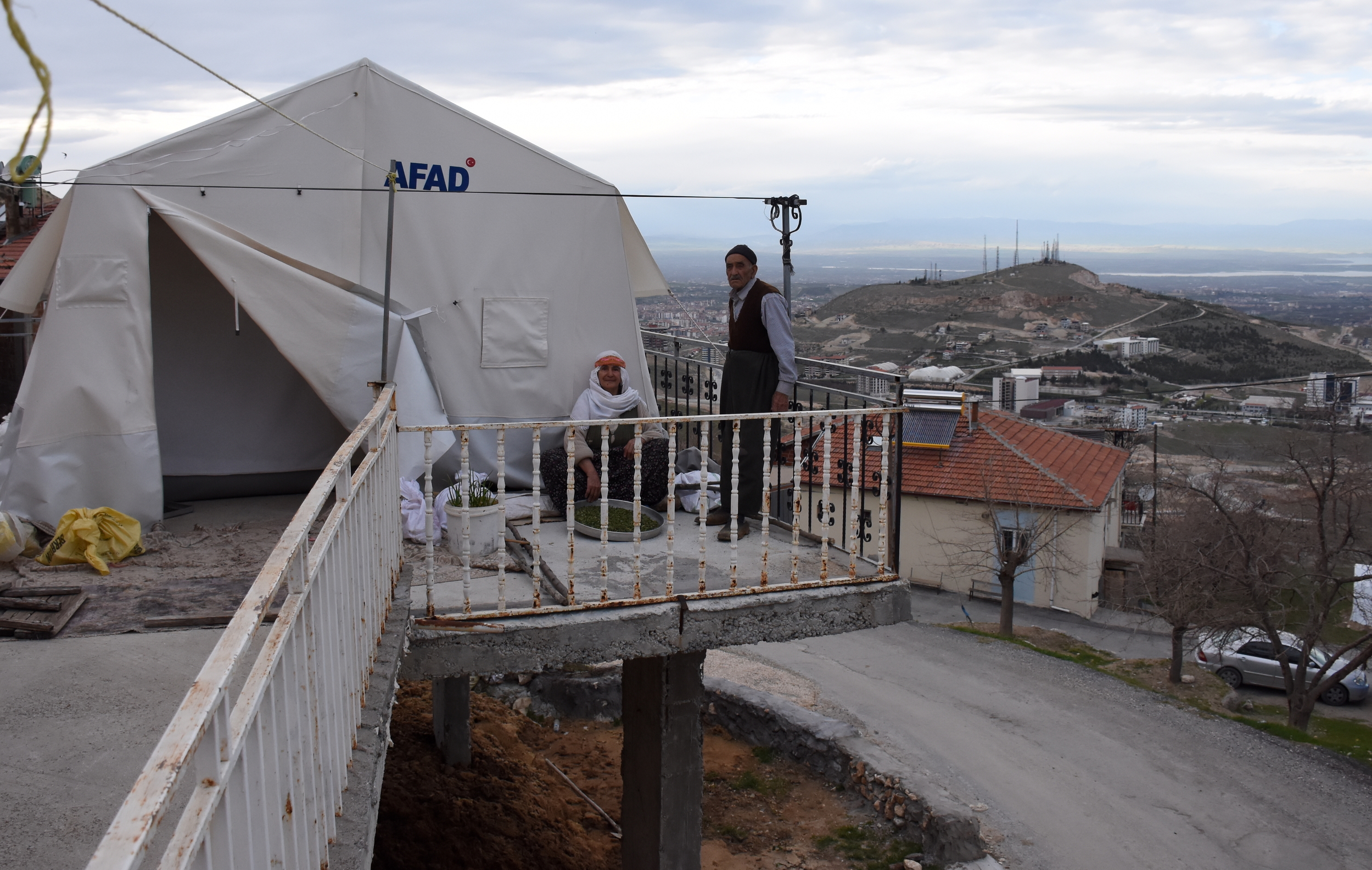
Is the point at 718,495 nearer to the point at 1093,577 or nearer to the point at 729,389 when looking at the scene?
the point at 729,389

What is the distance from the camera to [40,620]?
437cm

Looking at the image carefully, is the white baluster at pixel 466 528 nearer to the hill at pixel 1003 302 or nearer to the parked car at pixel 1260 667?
the parked car at pixel 1260 667

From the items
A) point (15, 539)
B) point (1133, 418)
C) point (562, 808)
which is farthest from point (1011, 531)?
point (15, 539)

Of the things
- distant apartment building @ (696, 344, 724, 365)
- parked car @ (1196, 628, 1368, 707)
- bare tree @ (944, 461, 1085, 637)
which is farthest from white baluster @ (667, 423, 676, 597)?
bare tree @ (944, 461, 1085, 637)

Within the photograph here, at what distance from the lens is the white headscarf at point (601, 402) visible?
712 centimetres

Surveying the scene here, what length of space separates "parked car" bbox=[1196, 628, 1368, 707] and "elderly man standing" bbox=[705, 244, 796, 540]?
638 inches

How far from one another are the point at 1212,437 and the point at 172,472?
31.3m

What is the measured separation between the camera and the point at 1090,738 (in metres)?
11.6

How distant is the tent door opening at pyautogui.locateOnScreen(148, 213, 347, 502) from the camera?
6793 millimetres

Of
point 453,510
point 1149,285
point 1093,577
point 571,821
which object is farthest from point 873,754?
point 1149,285

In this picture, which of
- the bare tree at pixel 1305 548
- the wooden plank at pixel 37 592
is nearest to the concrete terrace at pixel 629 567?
the wooden plank at pixel 37 592

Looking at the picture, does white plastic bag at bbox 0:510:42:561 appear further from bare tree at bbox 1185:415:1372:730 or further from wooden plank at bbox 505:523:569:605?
bare tree at bbox 1185:415:1372:730

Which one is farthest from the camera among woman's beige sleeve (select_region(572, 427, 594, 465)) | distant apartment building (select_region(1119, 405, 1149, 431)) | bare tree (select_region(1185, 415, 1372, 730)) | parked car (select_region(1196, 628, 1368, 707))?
distant apartment building (select_region(1119, 405, 1149, 431))

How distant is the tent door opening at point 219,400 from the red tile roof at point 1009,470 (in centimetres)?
1833
